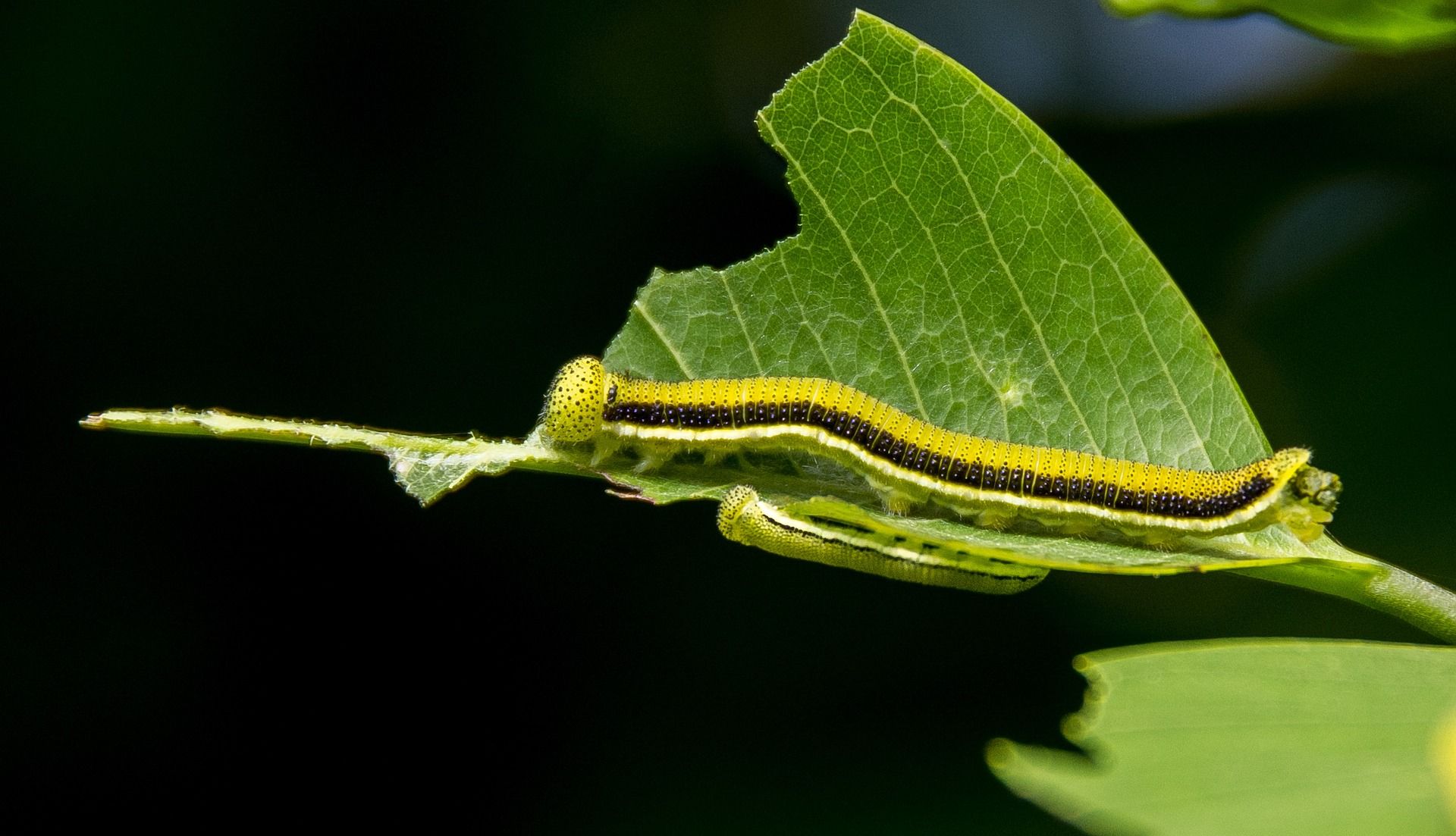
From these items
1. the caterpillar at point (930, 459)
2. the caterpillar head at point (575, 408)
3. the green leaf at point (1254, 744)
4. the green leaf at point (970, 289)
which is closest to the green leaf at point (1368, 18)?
the green leaf at point (970, 289)

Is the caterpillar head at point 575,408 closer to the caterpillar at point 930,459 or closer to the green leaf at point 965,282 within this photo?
the caterpillar at point 930,459

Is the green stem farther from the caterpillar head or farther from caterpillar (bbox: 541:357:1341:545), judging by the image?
the caterpillar head

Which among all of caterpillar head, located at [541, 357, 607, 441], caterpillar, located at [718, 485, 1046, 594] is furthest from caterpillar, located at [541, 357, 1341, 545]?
caterpillar, located at [718, 485, 1046, 594]

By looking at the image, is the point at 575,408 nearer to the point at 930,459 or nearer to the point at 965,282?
the point at 930,459

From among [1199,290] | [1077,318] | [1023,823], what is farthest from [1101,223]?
[1199,290]

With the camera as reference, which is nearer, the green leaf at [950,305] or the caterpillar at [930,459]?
the green leaf at [950,305]

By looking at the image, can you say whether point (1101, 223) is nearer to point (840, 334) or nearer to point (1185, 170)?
point (840, 334)
